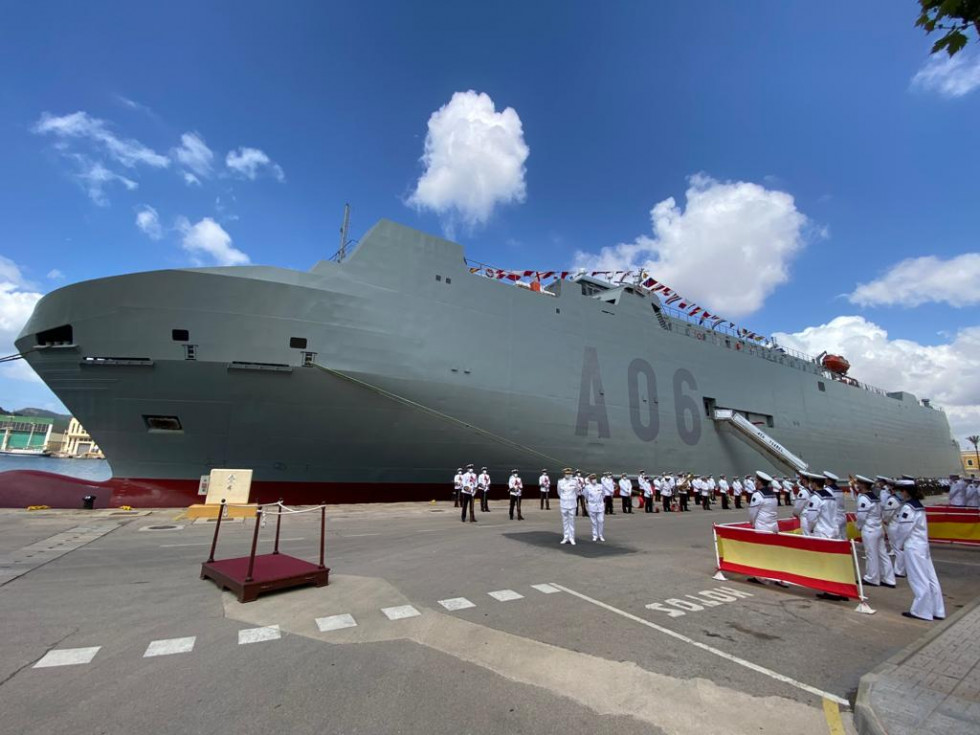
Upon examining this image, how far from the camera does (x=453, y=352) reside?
16219mm

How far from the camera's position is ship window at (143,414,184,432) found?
13.9 meters

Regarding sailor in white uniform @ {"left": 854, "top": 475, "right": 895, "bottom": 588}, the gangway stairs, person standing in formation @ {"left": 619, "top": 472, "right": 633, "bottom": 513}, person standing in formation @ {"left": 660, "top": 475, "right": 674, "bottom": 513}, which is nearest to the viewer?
sailor in white uniform @ {"left": 854, "top": 475, "right": 895, "bottom": 588}

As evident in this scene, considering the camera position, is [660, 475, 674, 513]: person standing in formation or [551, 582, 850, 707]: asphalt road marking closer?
[551, 582, 850, 707]: asphalt road marking

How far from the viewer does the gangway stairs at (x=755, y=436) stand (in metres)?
25.2

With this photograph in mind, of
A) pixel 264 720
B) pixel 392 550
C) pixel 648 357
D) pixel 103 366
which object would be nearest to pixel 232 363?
pixel 103 366

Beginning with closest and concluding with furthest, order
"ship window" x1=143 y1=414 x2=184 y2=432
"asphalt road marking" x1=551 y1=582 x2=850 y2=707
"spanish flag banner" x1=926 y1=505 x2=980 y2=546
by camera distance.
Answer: "asphalt road marking" x1=551 y1=582 x2=850 y2=707 < "spanish flag banner" x1=926 y1=505 x2=980 y2=546 < "ship window" x1=143 y1=414 x2=184 y2=432

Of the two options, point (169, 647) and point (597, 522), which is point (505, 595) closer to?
point (169, 647)

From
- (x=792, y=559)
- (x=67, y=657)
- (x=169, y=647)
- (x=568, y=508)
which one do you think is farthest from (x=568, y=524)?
(x=67, y=657)

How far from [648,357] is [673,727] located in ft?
69.6

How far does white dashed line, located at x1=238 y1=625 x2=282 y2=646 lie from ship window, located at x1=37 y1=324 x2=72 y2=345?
14251 mm

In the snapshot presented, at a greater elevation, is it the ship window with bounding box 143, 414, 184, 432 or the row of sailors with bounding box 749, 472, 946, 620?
the ship window with bounding box 143, 414, 184, 432

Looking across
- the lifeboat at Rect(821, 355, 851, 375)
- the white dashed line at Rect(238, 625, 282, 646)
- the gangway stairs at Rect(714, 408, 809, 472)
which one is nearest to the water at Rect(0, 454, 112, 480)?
the white dashed line at Rect(238, 625, 282, 646)

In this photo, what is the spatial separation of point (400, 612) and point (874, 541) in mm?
6995

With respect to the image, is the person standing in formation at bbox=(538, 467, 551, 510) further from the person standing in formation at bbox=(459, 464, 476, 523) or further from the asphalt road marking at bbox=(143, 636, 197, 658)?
the asphalt road marking at bbox=(143, 636, 197, 658)
